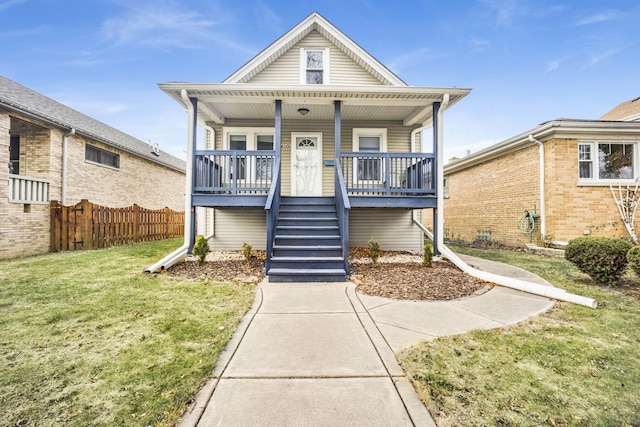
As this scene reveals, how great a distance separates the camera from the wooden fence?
8.91 m

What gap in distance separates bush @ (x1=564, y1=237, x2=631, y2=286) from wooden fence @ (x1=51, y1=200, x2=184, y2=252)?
12.6 metres

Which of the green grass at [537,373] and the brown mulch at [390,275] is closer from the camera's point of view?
the green grass at [537,373]

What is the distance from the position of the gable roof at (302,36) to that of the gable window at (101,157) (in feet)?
23.4

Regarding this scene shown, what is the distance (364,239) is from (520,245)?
225 inches

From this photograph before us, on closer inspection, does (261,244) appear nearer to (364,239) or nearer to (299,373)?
(364,239)

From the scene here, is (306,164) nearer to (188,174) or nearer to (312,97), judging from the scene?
(312,97)

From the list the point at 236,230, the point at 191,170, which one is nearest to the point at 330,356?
the point at 191,170

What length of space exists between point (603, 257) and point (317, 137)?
24.0 ft

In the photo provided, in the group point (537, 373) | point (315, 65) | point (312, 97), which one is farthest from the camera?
point (315, 65)

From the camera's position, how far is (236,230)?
29.3 feet

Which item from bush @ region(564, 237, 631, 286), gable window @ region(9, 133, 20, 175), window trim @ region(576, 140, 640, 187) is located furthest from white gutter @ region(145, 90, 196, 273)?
window trim @ region(576, 140, 640, 187)

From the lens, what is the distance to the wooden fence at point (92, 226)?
29.2ft

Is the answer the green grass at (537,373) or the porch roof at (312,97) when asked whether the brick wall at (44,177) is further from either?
the green grass at (537,373)

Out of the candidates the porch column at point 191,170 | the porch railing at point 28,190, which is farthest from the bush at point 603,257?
the porch railing at point 28,190
